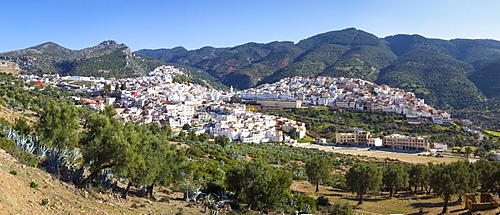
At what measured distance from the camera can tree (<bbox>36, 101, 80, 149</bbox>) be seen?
16.5m

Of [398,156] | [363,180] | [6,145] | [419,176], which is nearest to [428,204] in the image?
[363,180]

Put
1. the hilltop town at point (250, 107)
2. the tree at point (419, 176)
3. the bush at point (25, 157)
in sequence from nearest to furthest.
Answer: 1. the bush at point (25, 157)
2. the tree at point (419, 176)
3. the hilltop town at point (250, 107)

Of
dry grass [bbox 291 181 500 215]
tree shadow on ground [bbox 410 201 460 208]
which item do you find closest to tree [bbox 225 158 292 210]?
dry grass [bbox 291 181 500 215]

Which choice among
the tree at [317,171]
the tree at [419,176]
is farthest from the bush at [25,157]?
the tree at [419,176]

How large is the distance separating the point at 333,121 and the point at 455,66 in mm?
96597

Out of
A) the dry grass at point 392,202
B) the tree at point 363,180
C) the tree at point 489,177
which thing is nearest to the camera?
the dry grass at point 392,202

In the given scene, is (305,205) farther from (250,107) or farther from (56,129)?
(250,107)

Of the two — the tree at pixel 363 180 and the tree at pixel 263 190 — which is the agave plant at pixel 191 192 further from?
the tree at pixel 363 180

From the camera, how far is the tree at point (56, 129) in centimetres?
1645

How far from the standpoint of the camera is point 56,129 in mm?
16594

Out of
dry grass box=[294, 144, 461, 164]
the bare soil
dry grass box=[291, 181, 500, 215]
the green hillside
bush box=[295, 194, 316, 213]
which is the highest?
the green hillside

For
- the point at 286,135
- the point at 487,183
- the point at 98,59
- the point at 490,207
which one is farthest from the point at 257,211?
the point at 98,59

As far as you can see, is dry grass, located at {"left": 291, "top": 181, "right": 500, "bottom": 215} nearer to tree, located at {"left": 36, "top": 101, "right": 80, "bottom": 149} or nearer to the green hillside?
tree, located at {"left": 36, "top": 101, "right": 80, "bottom": 149}

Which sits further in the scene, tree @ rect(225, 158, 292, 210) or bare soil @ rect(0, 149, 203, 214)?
tree @ rect(225, 158, 292, 210)
